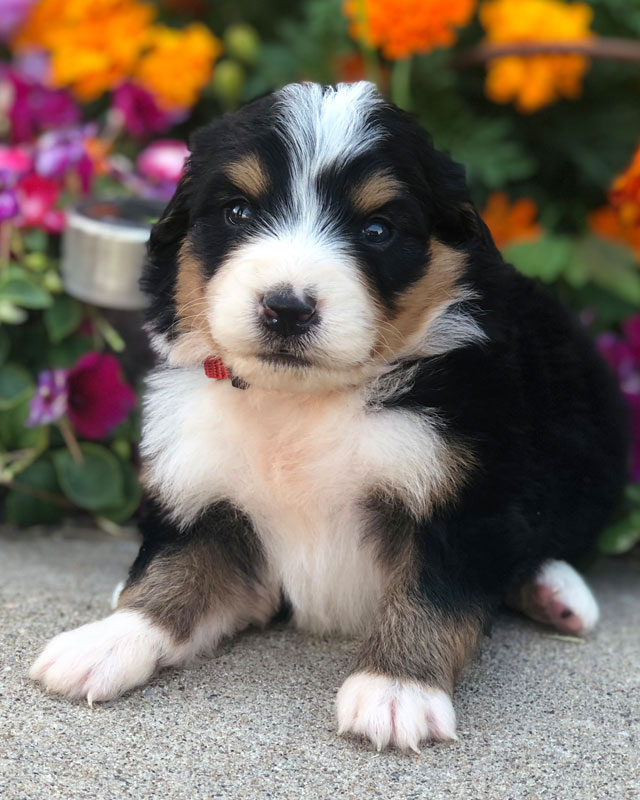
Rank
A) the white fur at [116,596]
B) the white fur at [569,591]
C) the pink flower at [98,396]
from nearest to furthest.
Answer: the white fur at [116,596], the white fur at [569,591], the pink flower at [98,396]

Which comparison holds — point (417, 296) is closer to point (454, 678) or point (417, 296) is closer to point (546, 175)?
point (454, 678)

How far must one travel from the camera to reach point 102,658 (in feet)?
8.36

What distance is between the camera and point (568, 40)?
15.0 feet

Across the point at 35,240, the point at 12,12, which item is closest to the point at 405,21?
the point at 35,240

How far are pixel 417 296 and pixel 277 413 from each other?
51 centimetres

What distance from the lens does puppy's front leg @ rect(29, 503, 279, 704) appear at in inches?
99.7

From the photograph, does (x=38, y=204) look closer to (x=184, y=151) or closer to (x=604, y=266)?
(x=184, y=151)

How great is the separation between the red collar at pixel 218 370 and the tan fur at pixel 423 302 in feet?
1.35

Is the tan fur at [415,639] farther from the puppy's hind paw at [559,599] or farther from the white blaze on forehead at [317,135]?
the white blaze on forehead at [317,135]

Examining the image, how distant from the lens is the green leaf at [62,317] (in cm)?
421

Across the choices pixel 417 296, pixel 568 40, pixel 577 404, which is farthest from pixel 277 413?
pixel 568 40

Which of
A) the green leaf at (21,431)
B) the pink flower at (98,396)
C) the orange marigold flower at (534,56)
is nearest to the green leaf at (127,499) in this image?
the pink flower at (98,396)

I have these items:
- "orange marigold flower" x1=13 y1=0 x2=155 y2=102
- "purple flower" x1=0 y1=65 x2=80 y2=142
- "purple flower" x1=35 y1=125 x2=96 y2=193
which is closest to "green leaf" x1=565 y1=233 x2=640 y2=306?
"purple flower" x1=35 y1=125 x2=96 y2=193

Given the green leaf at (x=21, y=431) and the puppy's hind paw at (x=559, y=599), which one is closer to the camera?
the puppy's hind paw at (x=559, y=599)
